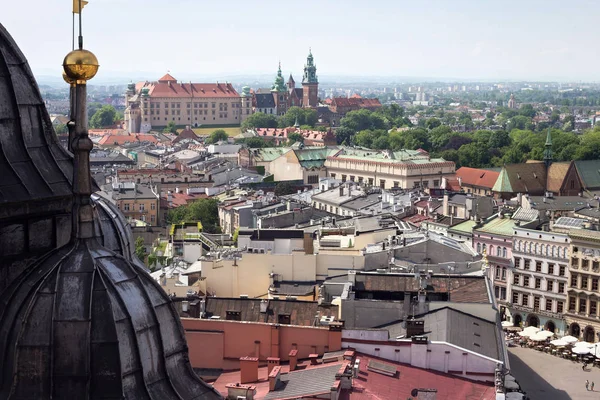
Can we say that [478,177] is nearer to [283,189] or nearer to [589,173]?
[589,173]

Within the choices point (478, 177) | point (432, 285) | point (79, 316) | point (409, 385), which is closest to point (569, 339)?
point (432, 285)

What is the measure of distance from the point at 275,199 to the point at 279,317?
47.8 metres

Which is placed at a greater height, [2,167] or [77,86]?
[77,86]

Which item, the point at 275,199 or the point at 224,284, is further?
the point at 275,199

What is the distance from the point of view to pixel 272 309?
125 feet

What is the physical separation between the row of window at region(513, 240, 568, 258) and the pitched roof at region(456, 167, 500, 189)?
52252mm

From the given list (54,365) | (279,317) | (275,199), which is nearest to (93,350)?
(54,365)

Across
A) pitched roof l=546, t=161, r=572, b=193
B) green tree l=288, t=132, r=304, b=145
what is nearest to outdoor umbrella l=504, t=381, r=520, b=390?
pitched roof l=546, t=161, r=572, b=193

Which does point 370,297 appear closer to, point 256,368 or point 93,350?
point 256,368

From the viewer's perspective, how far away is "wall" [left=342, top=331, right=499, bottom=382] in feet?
112

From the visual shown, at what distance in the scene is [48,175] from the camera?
10727 millimetres

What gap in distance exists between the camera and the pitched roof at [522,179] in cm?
10494

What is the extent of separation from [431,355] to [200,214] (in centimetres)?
5434

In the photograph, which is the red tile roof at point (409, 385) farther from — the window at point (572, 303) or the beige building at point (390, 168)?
the beige building at point (390, 168)
